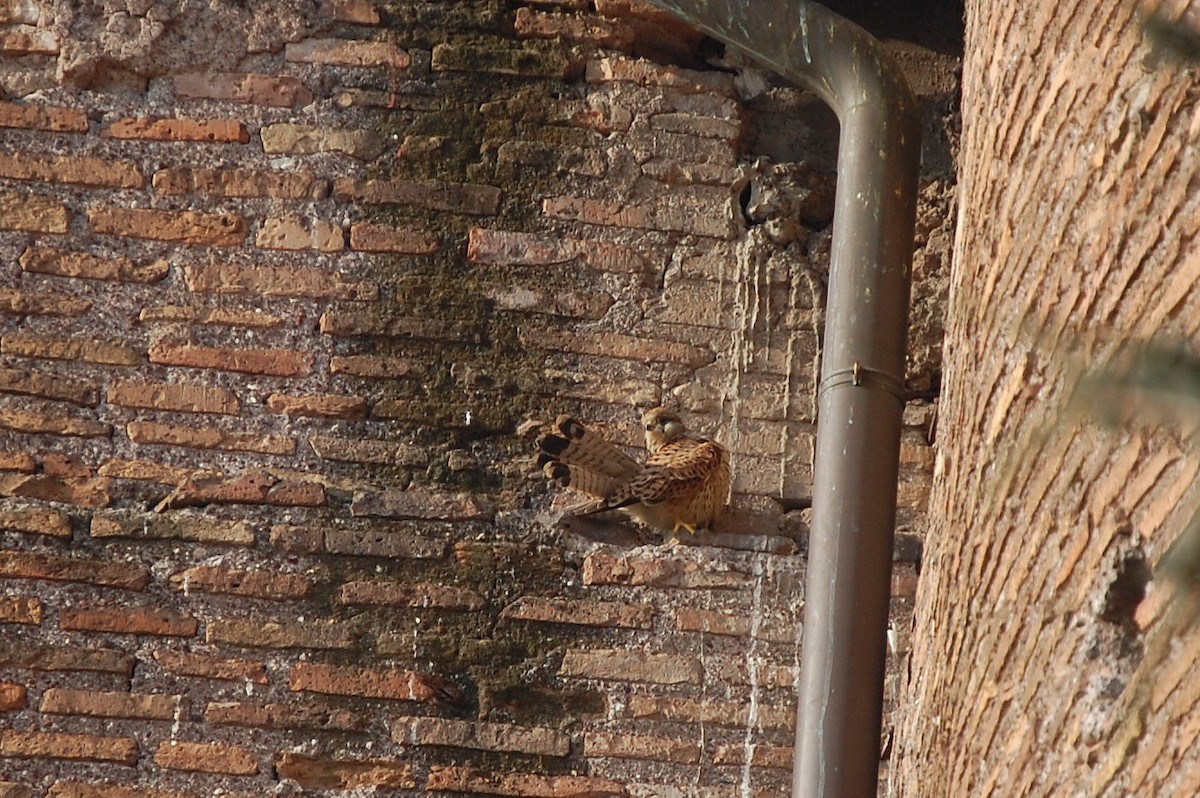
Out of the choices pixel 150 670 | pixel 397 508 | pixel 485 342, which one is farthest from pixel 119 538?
pixel 485 342

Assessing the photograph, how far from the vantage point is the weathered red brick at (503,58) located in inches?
186

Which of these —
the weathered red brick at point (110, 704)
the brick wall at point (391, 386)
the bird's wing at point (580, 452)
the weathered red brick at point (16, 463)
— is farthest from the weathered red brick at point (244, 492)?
the bird's wing at point (580, 452)

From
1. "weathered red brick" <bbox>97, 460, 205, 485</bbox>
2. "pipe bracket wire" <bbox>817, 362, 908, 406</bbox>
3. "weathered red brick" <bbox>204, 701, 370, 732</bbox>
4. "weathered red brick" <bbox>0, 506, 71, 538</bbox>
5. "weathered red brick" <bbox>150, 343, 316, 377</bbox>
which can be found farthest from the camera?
"weathered red brick" <bbox>150, 343, 316, 377</bbox>

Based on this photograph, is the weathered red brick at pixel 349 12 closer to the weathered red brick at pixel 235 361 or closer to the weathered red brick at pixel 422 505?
the weathered red brick at pixel 235 361

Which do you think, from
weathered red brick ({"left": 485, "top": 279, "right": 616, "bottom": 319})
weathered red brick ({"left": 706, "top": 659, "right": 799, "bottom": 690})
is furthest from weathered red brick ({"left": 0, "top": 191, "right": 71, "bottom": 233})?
weathered red brick ({"left": 706, "top": 659, "right": 799, "bottom": 690})

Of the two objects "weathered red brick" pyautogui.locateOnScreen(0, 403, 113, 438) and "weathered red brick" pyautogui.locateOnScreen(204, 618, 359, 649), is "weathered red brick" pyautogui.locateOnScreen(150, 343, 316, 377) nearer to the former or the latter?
"weathered red brick" pyautogui.locateOnScreen(0, 403, 113, 438)

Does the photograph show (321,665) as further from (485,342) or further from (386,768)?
Answer: (485,342)

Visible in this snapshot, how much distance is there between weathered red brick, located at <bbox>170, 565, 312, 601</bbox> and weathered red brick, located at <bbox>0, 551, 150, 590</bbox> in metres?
0.10

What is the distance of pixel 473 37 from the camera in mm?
4746

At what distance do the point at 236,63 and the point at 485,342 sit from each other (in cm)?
103

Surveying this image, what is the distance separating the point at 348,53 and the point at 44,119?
81cm

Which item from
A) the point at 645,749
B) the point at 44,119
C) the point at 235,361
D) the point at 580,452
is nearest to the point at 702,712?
the point at 645,749

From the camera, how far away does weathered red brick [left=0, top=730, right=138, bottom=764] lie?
4062 millimetres

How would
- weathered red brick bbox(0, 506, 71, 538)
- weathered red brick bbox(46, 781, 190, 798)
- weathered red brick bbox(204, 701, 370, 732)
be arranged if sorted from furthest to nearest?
weathered red brick bbox(0, 506, 71, 538), weathered red brick bbox(204, 701, 370, 732), weathered red brick bbox(46, 781, 190, 798)
